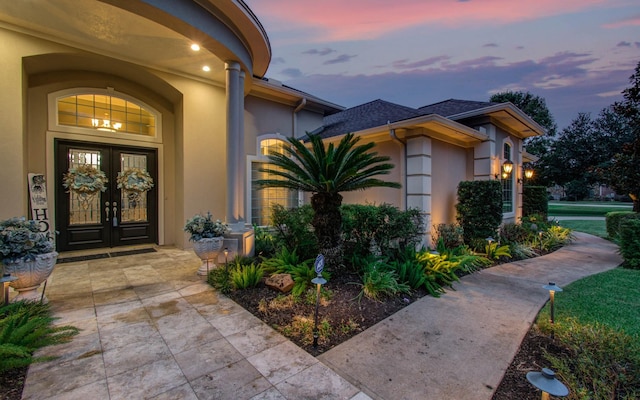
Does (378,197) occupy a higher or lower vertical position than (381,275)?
higher

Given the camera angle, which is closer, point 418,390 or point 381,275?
point 418,390

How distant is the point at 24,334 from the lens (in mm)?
2688

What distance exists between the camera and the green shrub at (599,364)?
2180 mm

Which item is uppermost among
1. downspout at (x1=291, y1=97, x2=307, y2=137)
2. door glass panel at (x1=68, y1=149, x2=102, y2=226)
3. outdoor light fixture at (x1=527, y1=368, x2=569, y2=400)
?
downspout at (x1=291, y1=97, x2=307, y2=137)

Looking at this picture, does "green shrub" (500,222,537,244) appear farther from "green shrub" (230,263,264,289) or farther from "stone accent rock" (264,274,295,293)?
"green shrub" (230,263,264,289)

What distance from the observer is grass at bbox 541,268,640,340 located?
3652 millimetres

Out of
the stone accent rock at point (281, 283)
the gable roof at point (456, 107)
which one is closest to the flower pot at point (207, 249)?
the stone accent rock at point (281, 283)

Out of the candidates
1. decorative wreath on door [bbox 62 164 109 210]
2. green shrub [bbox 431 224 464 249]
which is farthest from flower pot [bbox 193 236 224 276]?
green shrub [bbox 431 224 464 249]

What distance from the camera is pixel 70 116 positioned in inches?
258

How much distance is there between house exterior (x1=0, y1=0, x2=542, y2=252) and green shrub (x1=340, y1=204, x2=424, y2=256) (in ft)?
5.93

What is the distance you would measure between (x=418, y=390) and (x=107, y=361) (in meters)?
2.94

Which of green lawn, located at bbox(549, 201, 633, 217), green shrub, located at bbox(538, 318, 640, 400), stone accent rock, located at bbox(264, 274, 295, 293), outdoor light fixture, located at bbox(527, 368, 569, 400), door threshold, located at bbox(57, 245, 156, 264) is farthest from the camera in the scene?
green lawn, located at bbox(549, 201, 633, 217)

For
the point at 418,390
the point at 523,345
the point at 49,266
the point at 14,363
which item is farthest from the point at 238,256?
the point at 523,345

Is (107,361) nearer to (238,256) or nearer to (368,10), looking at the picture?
(238,256)
